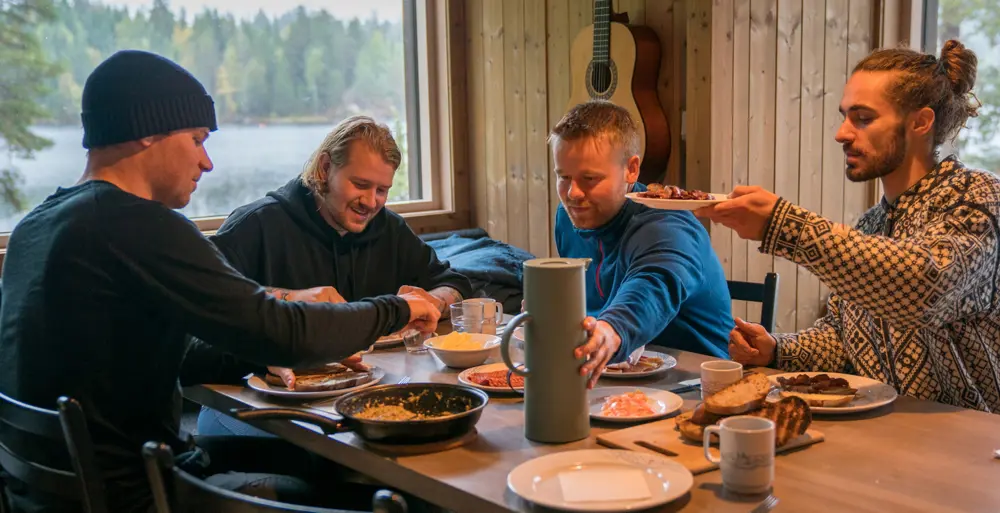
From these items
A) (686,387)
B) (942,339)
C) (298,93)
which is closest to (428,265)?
(686,387)

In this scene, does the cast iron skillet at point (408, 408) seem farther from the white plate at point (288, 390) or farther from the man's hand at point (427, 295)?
the man's hand at point (427, 295)

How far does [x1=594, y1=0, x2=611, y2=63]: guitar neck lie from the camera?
153 inches

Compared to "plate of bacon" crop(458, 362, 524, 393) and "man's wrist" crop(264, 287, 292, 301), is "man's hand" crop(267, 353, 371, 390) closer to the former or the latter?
"plate of bacon" crop(458, 362, 524, 393)

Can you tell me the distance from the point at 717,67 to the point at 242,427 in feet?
7.75

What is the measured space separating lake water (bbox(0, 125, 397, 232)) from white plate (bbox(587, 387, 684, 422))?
258 centimetres

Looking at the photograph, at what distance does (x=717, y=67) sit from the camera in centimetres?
373

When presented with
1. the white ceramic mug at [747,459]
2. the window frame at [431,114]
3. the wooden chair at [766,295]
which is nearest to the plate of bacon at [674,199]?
the white ceramic mug at [747,459]

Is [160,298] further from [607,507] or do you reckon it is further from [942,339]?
[942,339]

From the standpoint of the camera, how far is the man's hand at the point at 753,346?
2.03m

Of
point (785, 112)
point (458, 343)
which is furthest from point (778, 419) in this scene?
point (785, 112)

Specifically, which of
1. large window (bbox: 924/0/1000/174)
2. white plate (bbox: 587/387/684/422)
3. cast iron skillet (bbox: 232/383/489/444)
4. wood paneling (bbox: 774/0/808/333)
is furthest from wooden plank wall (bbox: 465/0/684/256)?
cast iron skillet (bbox: 232/383/489/444)

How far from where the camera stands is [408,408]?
1666 millimetres

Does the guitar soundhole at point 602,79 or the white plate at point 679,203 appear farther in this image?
the guitar soundhole at point 602,79

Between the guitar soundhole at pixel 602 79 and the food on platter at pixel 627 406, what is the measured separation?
94.1 inches
